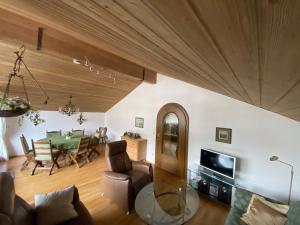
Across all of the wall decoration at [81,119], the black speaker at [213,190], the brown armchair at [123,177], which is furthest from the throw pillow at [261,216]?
the wall decoration at [81,119]

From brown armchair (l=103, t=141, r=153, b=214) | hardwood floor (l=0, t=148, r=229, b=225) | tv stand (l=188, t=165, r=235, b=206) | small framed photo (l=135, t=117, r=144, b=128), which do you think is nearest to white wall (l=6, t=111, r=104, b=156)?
hardwood floor (l=0, t=148, r=229, b=225)

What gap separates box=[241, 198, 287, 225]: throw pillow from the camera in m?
2.05

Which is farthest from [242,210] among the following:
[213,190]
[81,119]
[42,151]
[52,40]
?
[81,119]

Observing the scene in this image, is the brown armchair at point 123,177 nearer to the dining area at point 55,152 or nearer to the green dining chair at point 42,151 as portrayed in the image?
the dining area at point 55,152

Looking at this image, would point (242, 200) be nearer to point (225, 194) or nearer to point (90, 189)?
point (225, 194)

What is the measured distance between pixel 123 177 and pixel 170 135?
6.96ft

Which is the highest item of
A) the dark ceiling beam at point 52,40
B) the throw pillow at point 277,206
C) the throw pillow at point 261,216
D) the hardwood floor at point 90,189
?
the dark ceiling beam at point 52,40

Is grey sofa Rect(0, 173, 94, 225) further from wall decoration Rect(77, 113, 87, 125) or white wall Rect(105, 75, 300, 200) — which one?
wall decoration Rect(77, 113, 87, 125)

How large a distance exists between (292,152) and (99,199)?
3539 millimetres

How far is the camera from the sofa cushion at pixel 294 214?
76.9 inches

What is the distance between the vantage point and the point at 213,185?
11.0 feet

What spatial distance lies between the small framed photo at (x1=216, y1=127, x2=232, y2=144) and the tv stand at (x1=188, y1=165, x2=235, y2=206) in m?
0.74

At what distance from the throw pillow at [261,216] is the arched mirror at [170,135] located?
232 cm

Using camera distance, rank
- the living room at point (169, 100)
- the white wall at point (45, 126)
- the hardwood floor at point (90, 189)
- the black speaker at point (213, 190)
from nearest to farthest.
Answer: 1. the living room at point (169, 100)
2. the hardwood floor at point (90, 189)
3. the black speaker at point (213, 190)
4. the white wall at point (45, 126)
